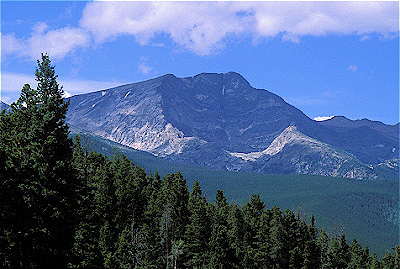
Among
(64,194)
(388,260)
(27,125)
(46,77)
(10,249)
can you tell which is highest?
(46,77)

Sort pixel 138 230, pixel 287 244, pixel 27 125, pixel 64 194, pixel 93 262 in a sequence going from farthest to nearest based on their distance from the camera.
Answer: pixel 287 244
pixel 138 230
pixel 93 262
pixel 27 125
pixel 64 194

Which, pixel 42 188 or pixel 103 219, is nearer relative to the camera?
pixel 42 188

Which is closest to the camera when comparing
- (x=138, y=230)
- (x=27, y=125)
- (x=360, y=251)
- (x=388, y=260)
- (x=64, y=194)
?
(x=64, y=194)

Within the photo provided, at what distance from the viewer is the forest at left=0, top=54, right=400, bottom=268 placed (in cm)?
3472

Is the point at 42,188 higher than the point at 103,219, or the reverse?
the point at 42,188

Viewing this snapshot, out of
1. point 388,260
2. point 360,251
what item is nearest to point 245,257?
point 360,251

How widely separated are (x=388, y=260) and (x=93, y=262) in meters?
102

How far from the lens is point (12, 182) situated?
34.1m

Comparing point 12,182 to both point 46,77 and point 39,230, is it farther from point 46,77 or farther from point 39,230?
point 46,77

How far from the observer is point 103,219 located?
70125 mm

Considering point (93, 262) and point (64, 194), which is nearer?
point (64, 194)

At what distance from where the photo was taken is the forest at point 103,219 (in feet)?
114

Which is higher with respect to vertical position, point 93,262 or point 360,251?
point 93,262

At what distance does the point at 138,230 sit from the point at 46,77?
4613 centimetres
